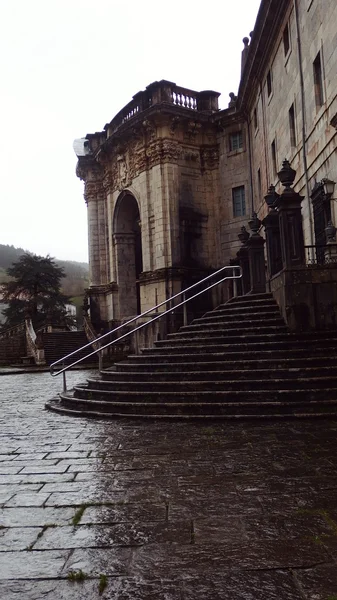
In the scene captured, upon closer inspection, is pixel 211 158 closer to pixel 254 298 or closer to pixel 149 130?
pixel 149 130

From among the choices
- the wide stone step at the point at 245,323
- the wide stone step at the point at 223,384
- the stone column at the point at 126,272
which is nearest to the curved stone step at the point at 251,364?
the wide stone step at the point at 223,384

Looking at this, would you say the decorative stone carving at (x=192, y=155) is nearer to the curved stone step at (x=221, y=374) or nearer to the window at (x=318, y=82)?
the window at (x=318, y=82)

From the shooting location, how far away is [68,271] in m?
96.0

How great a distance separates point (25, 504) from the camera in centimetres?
424

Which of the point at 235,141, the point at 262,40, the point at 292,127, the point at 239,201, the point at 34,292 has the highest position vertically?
the point at 262,40

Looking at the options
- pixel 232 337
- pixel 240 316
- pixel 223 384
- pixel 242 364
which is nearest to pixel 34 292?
pixel 240 316

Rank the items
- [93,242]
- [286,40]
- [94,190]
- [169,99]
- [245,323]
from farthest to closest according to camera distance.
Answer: [94,190] < [93,242] < [169,99] < [286,40] < [245,323]

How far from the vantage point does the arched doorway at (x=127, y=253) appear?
3008 centimetres

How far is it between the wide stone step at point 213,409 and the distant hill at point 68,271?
55479 millimetres

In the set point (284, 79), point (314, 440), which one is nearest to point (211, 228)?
point (284, 79)

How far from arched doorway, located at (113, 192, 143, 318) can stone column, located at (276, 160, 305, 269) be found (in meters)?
20.0

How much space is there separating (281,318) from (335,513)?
6.71 metres

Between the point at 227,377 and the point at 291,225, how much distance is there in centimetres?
354

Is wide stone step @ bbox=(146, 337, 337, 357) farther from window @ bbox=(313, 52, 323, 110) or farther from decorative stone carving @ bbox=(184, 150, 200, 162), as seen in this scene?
decorative stone carving @ bbox=(184, 150, 200, 162)
